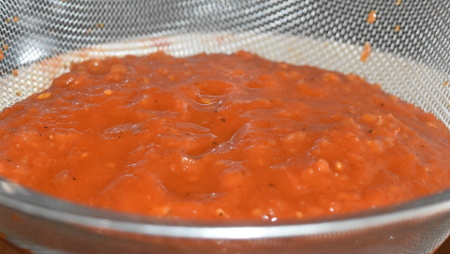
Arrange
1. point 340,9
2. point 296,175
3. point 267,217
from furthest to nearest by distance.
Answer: point 340,9
point 296,175
point 267,217

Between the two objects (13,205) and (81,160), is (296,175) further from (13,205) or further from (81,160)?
(13,205)

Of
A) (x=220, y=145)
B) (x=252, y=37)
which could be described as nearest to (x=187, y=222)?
(x=220, y=145)

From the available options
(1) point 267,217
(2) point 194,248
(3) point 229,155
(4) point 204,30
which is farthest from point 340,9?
(2) point 194,248

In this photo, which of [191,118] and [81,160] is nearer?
[81,160]

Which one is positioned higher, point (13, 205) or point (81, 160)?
point (13, 205)

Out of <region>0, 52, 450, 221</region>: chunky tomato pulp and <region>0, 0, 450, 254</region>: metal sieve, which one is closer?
<region>0, 52, 450, 221</region>: chunky tomato pulp
